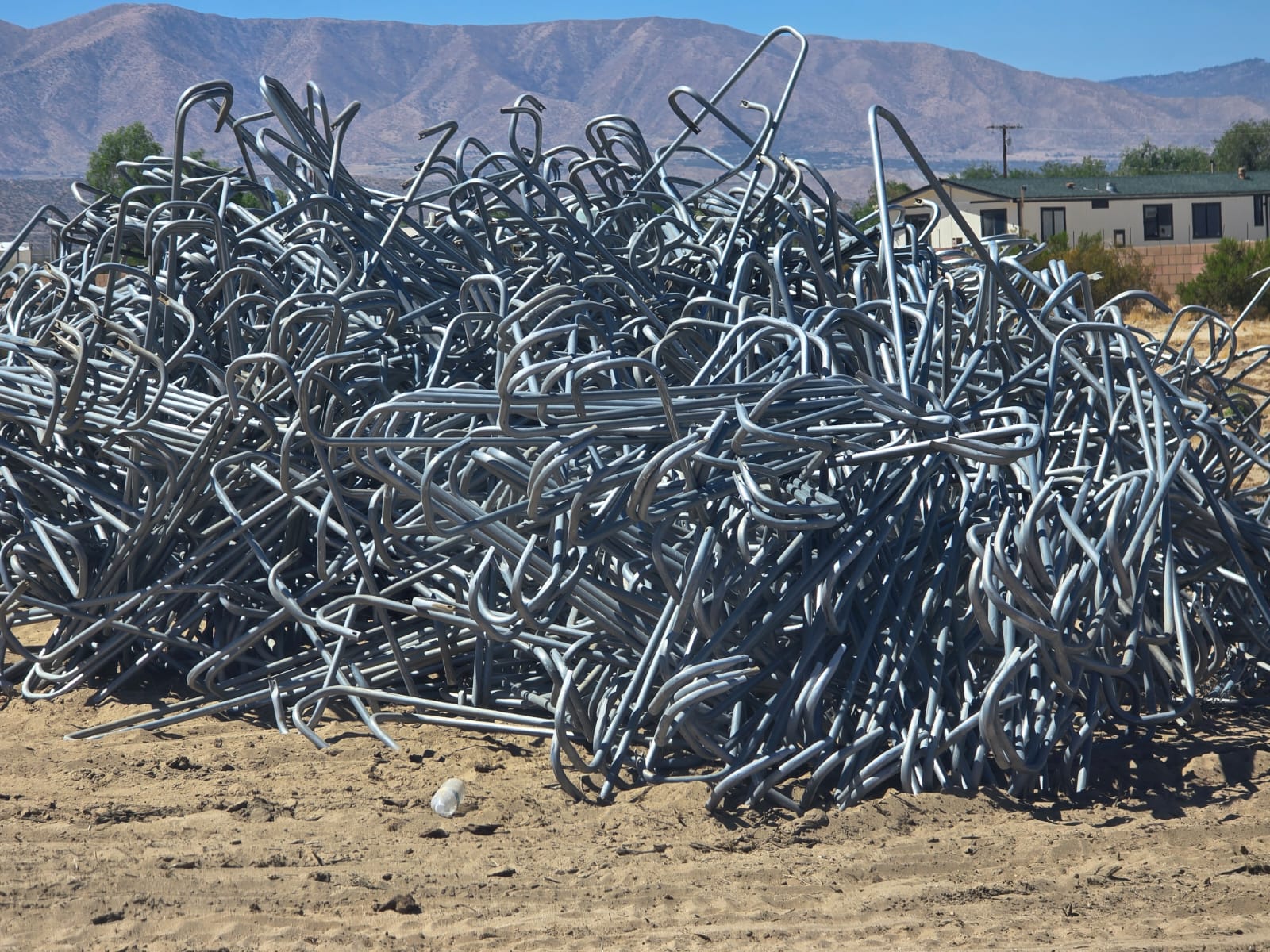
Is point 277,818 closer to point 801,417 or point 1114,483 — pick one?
point 801,417

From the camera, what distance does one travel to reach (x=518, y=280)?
4.45 m

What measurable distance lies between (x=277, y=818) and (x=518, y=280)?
6.77 ft

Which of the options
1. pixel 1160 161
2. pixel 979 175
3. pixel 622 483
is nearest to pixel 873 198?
pixel 622 483

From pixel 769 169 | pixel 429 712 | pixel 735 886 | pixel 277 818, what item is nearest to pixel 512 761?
pixel 429 712

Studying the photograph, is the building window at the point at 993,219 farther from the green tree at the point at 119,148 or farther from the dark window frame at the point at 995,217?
the green tree at the point at 119,148

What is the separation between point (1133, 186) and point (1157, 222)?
2.13 m

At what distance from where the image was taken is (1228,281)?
17.9 m

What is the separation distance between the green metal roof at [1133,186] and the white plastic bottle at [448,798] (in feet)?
170

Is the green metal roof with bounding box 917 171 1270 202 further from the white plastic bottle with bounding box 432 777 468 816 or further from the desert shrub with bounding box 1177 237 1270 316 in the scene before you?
the white plastic bottle with bounding box 432 777 468 816

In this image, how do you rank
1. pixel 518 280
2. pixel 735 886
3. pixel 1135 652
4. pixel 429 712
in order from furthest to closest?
pixel 518 280
pixel 429 712
pixel 1135 652
pixel 735 886

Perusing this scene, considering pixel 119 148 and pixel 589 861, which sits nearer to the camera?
pixel 589 861

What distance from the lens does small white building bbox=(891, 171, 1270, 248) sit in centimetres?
5303

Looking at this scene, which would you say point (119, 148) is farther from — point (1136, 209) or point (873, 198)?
point (873, 198)

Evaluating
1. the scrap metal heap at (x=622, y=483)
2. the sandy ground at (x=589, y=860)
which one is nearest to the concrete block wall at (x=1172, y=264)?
the scrap metal heap at (x=622, y=483)
